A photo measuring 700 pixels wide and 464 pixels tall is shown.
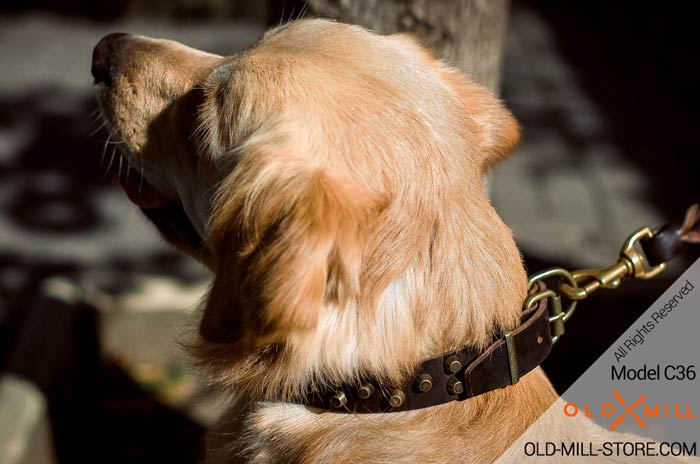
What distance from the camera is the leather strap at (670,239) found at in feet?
8.90

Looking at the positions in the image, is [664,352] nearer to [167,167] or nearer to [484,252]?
[484,252]

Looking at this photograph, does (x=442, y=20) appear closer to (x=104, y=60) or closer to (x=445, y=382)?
(x=104, y=60)

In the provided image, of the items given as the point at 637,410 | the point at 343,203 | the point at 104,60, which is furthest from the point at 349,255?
the point at 637,410

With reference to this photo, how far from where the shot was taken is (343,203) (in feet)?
6.35

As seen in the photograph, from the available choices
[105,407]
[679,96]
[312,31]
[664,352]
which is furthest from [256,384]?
[679,96]

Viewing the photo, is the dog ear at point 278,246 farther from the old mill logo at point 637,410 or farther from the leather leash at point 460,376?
the old mill logo at point 637,410

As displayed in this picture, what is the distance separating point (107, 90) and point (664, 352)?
7.70 feet

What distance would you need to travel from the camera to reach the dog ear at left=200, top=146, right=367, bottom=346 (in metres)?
1.86

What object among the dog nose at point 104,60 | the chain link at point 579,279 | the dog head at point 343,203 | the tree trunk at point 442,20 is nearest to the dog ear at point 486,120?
the dog head at point 343,203

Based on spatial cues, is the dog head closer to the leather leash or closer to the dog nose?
the leather leash

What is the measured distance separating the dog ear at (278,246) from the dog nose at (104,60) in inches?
34.7

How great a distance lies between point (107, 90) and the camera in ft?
8.77

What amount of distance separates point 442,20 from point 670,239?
3.84ft

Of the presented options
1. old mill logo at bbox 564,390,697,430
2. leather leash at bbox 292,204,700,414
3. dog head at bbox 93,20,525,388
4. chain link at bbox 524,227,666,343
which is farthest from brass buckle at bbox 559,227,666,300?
old mill logo at bbox 564,390,697,430
